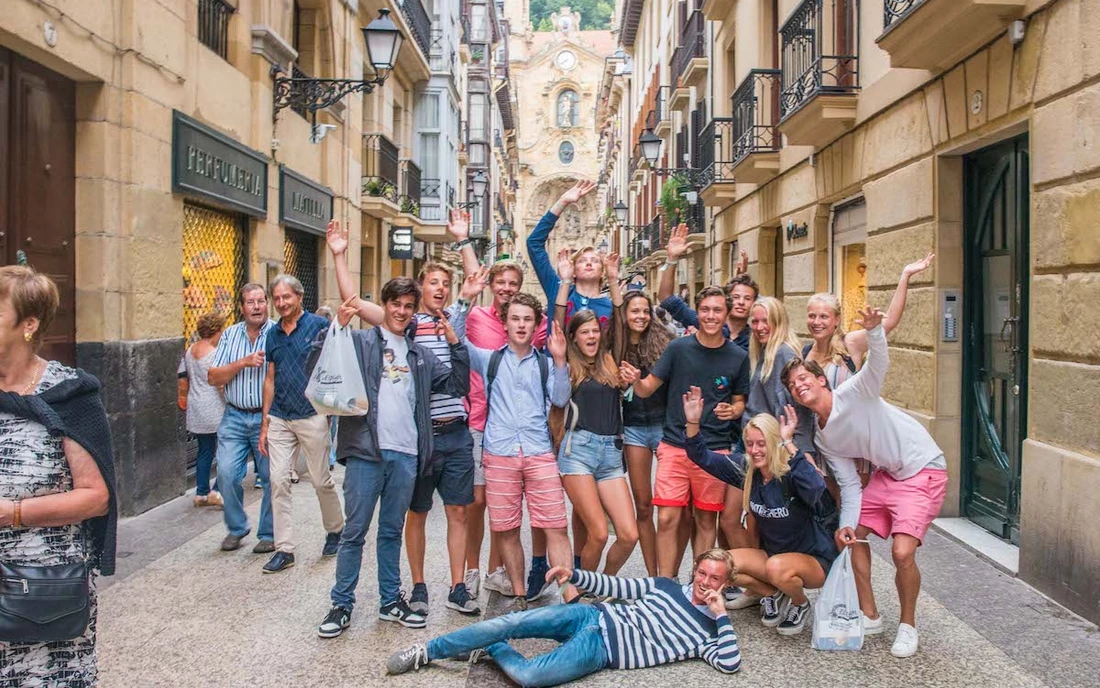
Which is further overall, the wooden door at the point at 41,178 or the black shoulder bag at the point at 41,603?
the wooden door at the point at 41,178

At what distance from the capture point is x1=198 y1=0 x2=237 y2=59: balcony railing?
9852 mm

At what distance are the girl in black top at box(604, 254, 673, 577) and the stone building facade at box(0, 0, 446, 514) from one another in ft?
14.2

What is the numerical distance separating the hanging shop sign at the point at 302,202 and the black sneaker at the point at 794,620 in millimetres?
8841

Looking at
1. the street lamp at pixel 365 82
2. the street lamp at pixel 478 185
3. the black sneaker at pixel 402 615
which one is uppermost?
the street lamp at pixel 478 185

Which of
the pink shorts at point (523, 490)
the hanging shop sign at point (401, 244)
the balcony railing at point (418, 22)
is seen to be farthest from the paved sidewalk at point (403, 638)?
the balcony railing at point (418, 22)

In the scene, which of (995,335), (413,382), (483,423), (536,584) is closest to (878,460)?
(536,584)

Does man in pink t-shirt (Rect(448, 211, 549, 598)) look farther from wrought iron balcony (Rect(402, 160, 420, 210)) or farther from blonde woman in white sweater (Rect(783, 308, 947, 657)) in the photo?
wrought iron balcony (Rect(402, 160, 420, 210))

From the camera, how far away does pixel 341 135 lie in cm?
1518

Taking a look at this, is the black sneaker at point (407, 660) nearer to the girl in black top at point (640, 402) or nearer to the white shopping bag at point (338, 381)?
the white shopping bag at point (338, 381)

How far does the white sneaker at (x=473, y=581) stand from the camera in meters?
5.46

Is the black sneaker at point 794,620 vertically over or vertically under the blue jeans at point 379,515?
under

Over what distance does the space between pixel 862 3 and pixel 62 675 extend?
29.9 ft

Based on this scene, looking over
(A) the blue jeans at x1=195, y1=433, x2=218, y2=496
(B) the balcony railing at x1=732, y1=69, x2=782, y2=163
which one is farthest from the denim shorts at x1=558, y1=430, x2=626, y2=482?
(B) the balcony railing at x1=732, y1=69, x2=782, y2=163

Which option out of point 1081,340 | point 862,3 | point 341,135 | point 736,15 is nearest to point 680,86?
point 736,15
